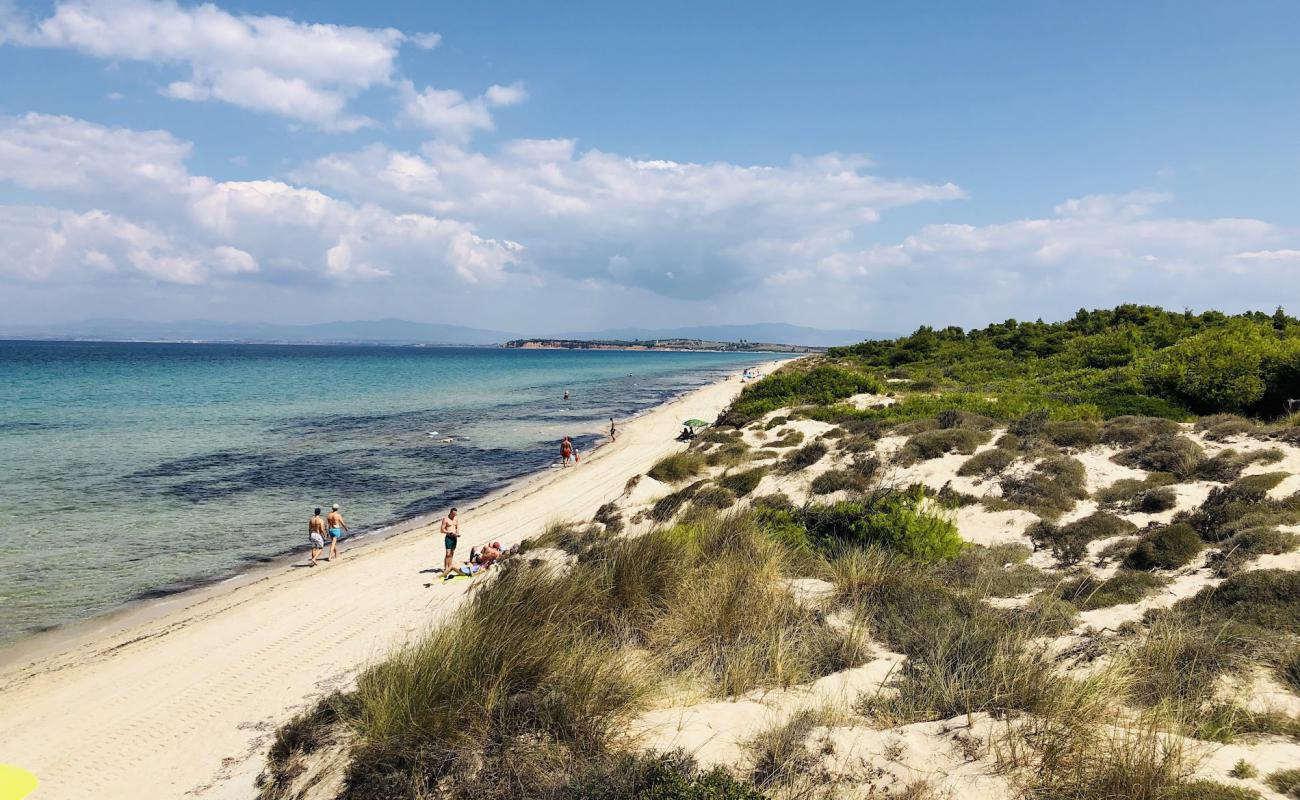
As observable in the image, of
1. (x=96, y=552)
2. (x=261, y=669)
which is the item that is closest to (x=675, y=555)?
(x=261, y=669)

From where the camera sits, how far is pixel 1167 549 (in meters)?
8.31

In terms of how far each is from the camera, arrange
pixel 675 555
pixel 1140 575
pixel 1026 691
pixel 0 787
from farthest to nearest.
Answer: pixel 675 555 → pixel 1140 575 → pixel 0 787 → pixel 1026 691

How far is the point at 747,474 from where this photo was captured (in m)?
16.1

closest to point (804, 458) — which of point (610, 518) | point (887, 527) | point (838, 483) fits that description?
point (838, 483)

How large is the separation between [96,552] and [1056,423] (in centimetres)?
2395

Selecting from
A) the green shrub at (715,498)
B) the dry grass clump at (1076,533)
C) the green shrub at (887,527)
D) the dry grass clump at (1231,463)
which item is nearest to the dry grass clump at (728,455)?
the green shrub at (715,498)

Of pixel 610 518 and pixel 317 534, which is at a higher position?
pixel 610 518

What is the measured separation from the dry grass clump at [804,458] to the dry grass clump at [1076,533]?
20.1ft

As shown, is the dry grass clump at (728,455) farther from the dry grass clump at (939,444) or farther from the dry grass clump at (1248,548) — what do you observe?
the dry grass clump at (1248,548)

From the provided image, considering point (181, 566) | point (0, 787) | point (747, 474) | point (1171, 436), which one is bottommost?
point (181, 566)

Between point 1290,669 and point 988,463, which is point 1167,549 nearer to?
point 1290,669

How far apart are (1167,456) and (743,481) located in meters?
8.42

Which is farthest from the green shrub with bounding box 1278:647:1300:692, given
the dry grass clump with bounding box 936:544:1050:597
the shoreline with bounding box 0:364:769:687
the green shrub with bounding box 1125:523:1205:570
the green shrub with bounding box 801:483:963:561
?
the shoreline with bounding box 0:364:769:687

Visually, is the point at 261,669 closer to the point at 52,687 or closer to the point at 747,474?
the point at 52,687
